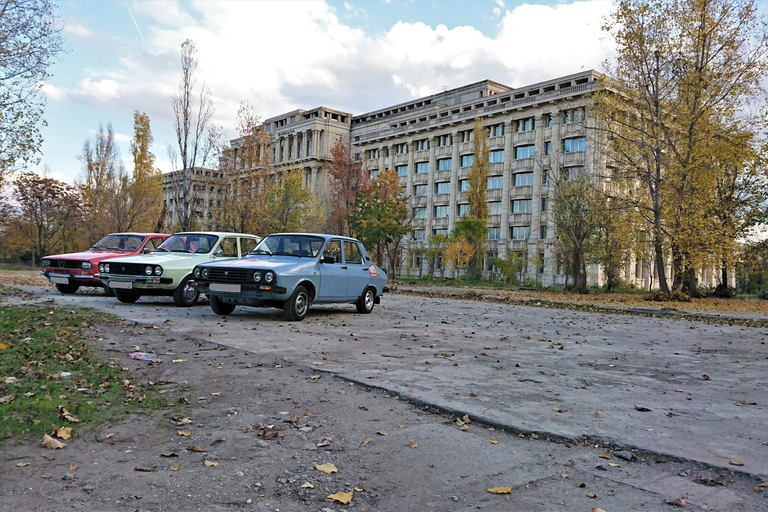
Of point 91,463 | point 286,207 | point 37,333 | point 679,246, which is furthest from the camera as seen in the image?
point 286,207

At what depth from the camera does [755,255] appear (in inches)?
1140

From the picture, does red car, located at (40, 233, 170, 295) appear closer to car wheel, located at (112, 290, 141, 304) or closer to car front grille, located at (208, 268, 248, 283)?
car wheel, located at (112, 290, 141, 304)

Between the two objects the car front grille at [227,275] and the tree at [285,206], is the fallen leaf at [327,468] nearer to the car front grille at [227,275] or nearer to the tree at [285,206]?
the car front grille at [227,275]

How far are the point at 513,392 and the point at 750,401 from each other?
8.08 ft

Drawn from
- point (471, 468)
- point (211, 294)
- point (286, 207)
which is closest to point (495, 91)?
point (286, 207)

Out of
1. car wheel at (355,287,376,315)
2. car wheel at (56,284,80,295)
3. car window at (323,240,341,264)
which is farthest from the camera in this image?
car wheel at (56,284,80,295)

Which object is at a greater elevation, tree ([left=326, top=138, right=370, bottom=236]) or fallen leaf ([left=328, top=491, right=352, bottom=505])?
tree ([left=326, top=138, right=370, bottom=236])

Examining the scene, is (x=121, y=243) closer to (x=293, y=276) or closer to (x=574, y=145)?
(x=293, y=276)

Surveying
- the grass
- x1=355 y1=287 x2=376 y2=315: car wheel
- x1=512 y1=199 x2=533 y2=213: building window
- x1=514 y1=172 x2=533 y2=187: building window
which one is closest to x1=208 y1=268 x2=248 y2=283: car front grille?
the grass

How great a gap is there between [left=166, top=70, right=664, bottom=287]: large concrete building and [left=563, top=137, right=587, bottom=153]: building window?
3.8 inches

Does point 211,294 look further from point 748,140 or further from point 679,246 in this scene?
point 748,140

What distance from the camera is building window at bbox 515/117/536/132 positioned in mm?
60219

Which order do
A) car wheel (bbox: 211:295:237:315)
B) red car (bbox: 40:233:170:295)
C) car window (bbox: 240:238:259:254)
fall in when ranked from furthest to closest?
red car (bbox: 40:233:170:295) < car window (bbox: 240:238:259:254) < car wheel (bbox: 211:295:237:315)

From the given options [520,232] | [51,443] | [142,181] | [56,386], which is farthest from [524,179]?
[51,443]
